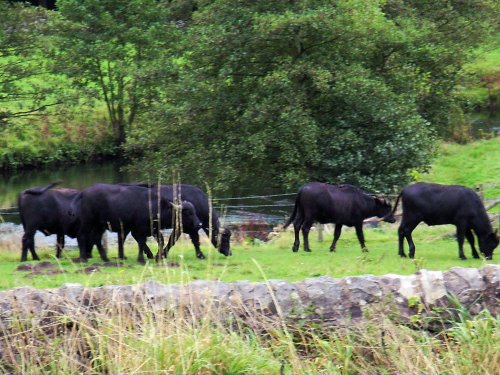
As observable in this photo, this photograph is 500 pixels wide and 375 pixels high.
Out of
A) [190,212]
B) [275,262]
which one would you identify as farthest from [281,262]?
[190,212]

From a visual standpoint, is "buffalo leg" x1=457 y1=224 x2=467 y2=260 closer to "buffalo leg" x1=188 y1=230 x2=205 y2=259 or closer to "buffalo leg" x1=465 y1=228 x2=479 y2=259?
"buffalo leg" x1=465 y1=228 x2=479 y2=259

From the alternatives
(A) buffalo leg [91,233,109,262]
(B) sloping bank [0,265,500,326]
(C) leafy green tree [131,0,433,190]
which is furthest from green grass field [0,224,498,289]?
(C) leafy green tree [131,0,433,190]

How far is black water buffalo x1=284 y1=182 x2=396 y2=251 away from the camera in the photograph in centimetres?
1861

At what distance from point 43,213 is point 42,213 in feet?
0.07

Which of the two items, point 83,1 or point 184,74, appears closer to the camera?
point 184,74

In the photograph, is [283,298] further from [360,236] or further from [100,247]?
[360,236]

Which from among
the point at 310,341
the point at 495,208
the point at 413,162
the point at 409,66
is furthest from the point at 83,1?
the point at 310,341

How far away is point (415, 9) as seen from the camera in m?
33.1

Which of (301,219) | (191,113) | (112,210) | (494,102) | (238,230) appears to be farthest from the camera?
(494,102)

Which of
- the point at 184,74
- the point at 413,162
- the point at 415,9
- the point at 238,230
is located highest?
the point at 415,9

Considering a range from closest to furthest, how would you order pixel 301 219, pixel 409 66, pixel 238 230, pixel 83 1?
pixel 301 219
pixel 238 230
pixel 409 66
pixel 83 1

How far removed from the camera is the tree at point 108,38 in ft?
119

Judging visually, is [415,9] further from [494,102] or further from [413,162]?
[494,102]

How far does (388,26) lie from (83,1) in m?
15.9
